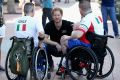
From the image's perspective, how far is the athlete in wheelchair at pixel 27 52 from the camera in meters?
5.75

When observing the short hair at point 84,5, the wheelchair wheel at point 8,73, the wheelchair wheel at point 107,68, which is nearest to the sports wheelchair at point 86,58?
the wheelchair wheel at point 107,68

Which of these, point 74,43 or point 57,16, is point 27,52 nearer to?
point 74,43

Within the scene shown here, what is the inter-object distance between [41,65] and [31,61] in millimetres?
390

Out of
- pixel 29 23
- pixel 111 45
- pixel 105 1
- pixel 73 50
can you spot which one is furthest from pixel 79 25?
pixel 105 1

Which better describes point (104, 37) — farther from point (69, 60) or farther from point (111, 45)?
point (111, 45)

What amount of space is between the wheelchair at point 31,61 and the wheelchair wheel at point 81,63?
1.35ft

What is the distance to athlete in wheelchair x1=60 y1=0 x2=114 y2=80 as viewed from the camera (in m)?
6.13

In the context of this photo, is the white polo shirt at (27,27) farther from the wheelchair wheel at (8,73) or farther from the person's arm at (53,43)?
the person's arm at (53,43)

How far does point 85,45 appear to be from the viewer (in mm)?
6176

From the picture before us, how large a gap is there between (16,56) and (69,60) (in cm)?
96

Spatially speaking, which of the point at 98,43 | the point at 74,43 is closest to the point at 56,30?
the point at 74,43

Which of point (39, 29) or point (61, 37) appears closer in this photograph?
point (39, 29)

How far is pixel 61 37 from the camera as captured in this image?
6.63 metres

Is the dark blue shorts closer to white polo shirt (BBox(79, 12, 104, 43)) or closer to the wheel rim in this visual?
white polo shirt (BBox(79, 12, 104, 43))
